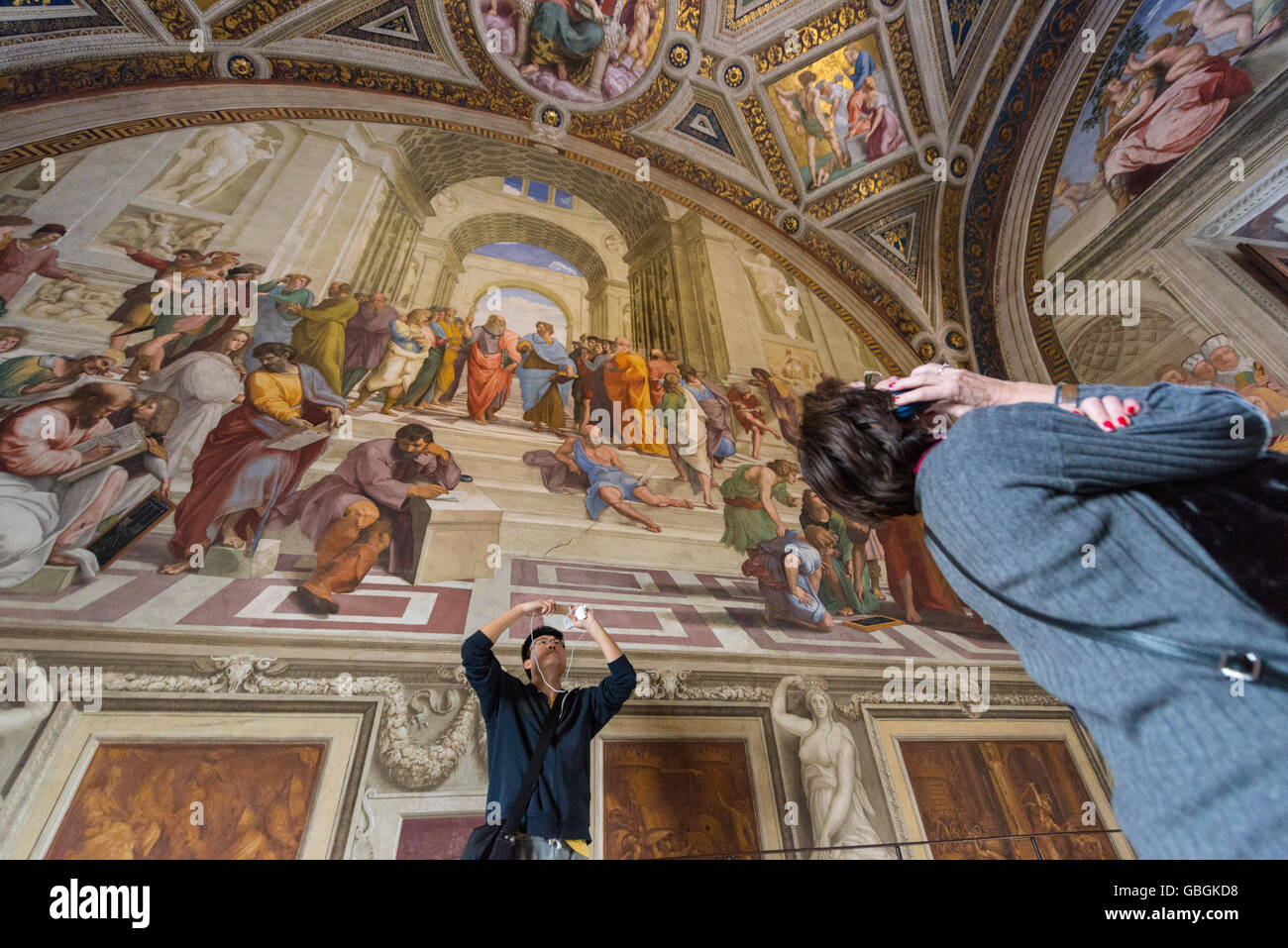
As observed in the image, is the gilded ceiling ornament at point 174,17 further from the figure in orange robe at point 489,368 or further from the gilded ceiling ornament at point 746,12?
the gilded ceiling ornament at point 746,12

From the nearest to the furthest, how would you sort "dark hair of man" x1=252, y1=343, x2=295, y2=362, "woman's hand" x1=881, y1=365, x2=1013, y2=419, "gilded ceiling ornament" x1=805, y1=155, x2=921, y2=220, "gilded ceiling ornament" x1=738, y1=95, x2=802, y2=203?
"woman's hand" x1=881, y1=365, x2=1013, y2=419
"dark hair of man" x1=252, y1=343, x2=295, y2=362
"gilded ceiling ornament" x1=738, y1=95, x2=802, y2=203
"gilded ceiling ornament" x1=805, y1=155, x2=921, y2=220

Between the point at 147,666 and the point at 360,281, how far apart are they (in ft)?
13.4

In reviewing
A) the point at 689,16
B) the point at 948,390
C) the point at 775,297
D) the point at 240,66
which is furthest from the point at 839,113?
the point at 948,390

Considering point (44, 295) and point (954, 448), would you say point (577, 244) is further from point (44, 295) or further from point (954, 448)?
point (954, 448)

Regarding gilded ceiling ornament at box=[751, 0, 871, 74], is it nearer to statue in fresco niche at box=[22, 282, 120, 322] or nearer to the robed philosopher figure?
the robed philosopher figure

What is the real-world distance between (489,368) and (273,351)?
75.2 inches

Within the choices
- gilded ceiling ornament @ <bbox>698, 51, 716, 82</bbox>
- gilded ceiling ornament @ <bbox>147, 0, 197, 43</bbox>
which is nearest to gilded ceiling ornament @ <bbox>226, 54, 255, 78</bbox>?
gilded ceiling ornament @ <bbox>147, 0, 197, 43</bbox>

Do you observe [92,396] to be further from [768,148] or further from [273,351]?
[768,148]

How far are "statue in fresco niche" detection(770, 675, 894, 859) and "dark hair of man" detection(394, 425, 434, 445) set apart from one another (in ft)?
11.9

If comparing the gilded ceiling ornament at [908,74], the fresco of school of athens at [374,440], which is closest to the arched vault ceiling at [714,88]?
the gilded ceiling ornament at [908,74]

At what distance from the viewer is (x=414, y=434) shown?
543cm

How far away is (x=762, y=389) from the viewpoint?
7449 millimetres

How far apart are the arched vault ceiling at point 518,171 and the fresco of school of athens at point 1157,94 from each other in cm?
547

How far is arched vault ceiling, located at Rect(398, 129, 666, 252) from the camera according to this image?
7.50m
